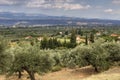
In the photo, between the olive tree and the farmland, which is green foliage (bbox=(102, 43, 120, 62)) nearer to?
the farmland

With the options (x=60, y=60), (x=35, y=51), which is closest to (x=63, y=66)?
(x=60, y=60)

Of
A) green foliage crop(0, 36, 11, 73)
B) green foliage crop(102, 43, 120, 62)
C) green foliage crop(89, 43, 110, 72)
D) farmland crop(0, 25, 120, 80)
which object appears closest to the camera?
green foliage crop(0, 36, 11, 73)

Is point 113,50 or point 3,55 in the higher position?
point 3,55

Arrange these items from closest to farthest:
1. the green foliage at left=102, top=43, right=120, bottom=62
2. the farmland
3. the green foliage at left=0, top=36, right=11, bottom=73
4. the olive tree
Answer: the green foliage at left=0, top=36, right=11, bottom=73
the farmland
the olive tree
the green foliage at left=102, top=43, right=120, bottom=62

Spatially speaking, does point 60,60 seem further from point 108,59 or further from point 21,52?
point 21,52

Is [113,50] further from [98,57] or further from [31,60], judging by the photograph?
[31,60]

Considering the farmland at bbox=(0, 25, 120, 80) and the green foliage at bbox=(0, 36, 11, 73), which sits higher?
the green foliage at bbox=(0, 36, 11, 73)

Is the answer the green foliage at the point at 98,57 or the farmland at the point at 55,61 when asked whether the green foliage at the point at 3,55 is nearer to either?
the farmland at the point at 55,61

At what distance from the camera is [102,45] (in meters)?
53.4

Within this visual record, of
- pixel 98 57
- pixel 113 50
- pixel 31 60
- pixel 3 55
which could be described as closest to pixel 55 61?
pixel 98 57

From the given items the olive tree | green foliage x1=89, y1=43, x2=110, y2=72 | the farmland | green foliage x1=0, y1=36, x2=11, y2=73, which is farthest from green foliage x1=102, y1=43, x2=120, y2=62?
green foliage x1=0, y1=36, x2=11, y2=73

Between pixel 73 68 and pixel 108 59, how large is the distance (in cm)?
823

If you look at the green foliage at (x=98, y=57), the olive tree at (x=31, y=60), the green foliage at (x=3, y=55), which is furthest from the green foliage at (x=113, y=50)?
the green foliage at (x=3, y=55)

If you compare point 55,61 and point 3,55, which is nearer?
point 3,55
